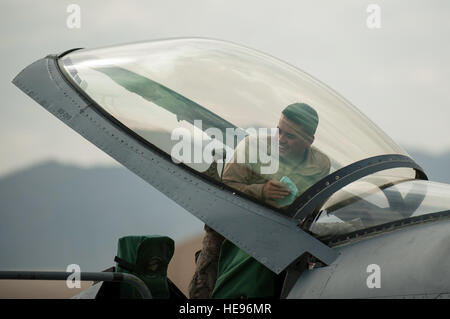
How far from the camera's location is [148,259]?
4.46m

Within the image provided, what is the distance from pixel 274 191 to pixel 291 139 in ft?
1.04

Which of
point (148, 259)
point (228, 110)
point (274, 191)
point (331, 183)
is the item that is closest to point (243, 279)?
point (274, 191)

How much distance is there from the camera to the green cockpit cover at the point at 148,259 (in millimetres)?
4391

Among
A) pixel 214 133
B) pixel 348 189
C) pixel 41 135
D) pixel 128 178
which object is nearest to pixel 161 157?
pixel 214 133

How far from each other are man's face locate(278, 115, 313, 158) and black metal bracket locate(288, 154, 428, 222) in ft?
0.68

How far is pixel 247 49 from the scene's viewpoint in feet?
14.5

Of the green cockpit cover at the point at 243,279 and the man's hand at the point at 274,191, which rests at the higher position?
the man's hand at the point at 274,191

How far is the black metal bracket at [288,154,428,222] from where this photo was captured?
134 inches

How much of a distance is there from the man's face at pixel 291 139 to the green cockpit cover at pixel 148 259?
127cm

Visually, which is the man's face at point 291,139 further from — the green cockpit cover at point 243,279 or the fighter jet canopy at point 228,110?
the green cockpit cover at point 243,279

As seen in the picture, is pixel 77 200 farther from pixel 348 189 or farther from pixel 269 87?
pixel 348 189

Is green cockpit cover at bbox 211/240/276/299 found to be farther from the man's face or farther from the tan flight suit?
the man's face

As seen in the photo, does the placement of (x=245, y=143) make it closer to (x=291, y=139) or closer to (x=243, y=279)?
(x=291, y=139)

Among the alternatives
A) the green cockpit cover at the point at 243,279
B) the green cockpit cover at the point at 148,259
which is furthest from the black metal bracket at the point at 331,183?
the green cockpit cover at the point at 148,259
